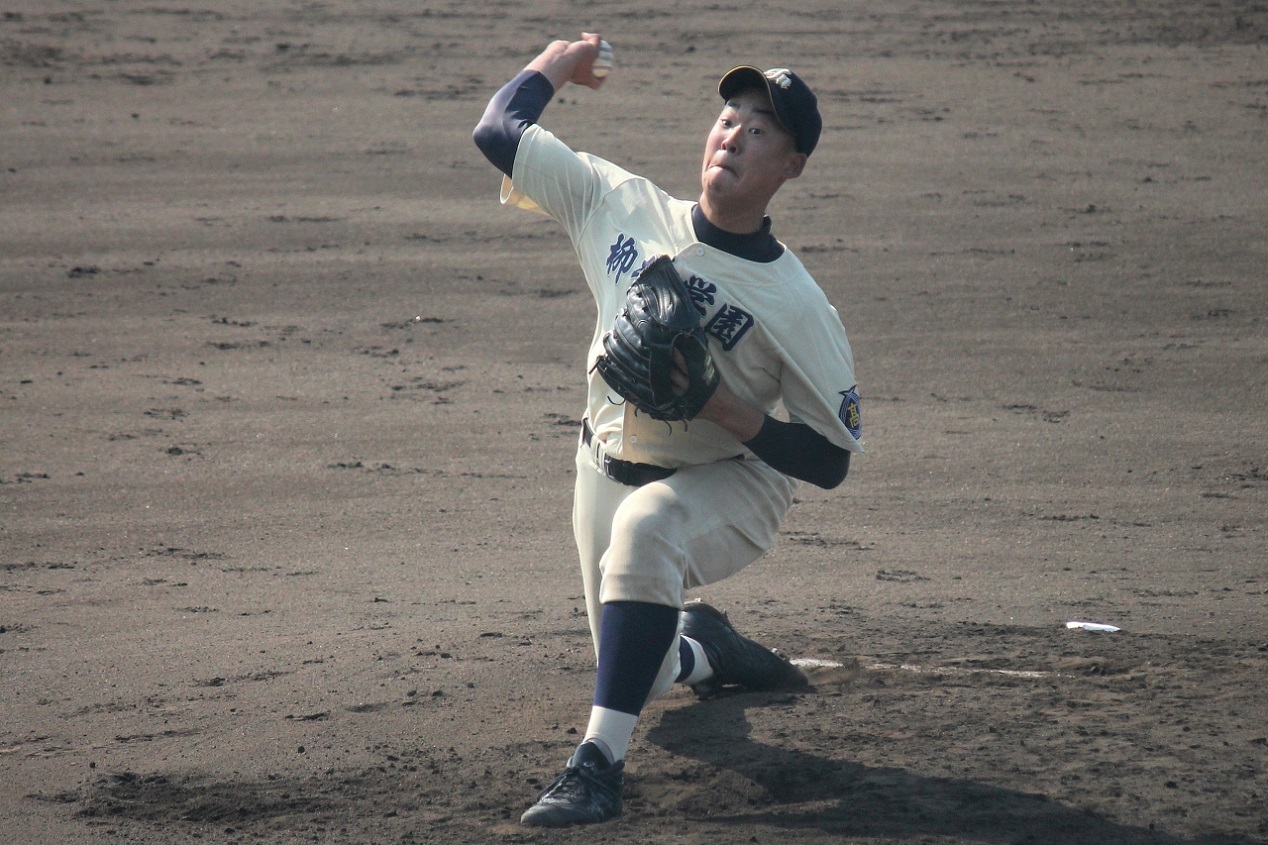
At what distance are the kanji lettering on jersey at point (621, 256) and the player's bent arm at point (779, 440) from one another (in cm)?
46

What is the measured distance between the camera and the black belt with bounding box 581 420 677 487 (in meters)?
3.26

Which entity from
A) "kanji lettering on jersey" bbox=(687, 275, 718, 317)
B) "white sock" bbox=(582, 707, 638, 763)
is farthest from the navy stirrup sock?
"kanji lettering on jersey" bbox=(687, 275, 718, 317)

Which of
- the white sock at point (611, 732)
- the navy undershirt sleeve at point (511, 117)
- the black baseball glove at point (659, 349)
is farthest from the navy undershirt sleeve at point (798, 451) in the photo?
the navy undershirt sleeve at point (511, 117)

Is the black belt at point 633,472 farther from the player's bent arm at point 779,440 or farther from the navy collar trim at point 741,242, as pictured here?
the navy collar trim at point 741,242

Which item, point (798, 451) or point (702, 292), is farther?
point (702, 292)

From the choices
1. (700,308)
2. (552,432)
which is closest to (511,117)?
(700,308)

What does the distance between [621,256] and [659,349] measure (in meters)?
0.48

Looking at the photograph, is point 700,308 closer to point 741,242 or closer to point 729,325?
point 729,325

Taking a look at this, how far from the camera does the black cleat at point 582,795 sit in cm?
290

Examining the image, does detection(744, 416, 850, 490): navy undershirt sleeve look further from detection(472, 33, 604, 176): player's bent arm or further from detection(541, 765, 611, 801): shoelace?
detection(472, 33, 604, 176): player's bent arm

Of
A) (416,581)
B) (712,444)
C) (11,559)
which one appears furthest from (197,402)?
(712,444)

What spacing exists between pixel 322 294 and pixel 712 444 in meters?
5.05

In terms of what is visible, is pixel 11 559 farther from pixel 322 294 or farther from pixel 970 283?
pixel 970 283

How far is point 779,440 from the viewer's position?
3041 millimetres
